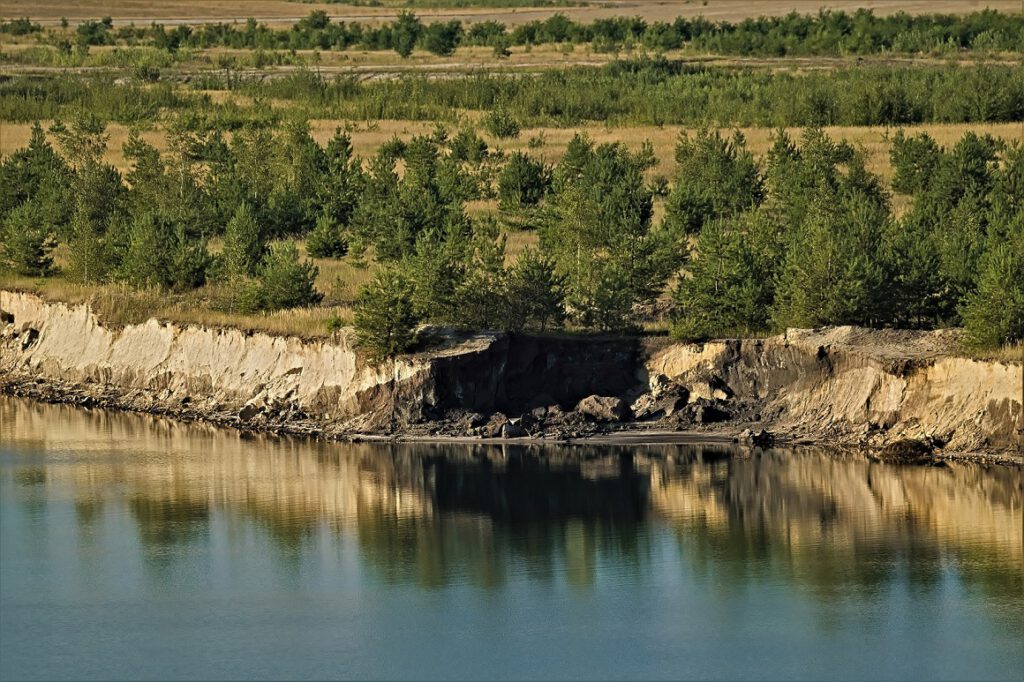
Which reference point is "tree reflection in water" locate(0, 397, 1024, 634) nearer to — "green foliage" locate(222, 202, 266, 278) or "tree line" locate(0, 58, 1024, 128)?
"green foliage" locate(222, 202, 266, 278)

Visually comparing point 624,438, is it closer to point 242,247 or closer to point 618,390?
point 618,390

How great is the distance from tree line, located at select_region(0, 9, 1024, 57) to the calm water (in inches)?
3832

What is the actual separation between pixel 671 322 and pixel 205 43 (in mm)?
109566

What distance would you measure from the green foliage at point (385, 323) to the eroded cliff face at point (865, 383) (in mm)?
8759

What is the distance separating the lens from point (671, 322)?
69750mm

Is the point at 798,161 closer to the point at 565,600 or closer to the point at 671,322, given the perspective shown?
the point at 671,322

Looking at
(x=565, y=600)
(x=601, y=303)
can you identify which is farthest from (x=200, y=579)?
(x=601, y=303)

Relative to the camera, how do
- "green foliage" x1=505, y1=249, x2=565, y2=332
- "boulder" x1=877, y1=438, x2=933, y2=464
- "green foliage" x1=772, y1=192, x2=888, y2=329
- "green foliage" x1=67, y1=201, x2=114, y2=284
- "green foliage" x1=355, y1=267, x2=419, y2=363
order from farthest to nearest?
"green foliage" x1=67, y1=201, x2=114, y2=284
"green foliage" x1=505, y1=249, x2=565, y2=332
"green foliage" x1=355, y1=267, x2=419, y2=363
"green foliage" x1=772, y1=192, x2=888, y2=329
"boulder" x1=877, y1=438, x2=933, y2=464

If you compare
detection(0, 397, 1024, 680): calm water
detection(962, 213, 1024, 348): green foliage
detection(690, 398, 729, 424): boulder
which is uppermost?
detection(962, 213, 1024, 348): green foliage

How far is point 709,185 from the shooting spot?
92250 mm

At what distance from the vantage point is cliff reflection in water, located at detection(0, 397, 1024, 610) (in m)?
Result: 50.9

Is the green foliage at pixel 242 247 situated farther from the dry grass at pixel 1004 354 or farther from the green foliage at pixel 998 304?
the dry grass at pixel 1004 354

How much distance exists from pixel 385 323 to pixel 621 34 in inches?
4260

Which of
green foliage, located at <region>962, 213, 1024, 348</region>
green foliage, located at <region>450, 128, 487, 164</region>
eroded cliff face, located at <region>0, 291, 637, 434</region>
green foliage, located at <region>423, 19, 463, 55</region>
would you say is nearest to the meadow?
green foliage, located at <region>962, 213, 1024, 348</region>
